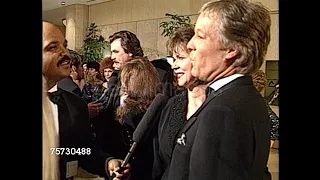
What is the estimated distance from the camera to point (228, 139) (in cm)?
153

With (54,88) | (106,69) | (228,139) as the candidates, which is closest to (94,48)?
(106,69)

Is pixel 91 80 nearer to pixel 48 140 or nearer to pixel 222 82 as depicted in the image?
pixel 48 140

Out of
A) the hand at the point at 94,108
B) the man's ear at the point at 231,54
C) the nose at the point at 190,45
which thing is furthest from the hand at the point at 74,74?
the man's ear at the point at 231,54

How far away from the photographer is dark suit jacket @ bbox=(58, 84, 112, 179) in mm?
1624

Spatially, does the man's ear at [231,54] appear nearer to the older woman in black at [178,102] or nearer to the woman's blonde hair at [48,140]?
the older woman in black at [178,102]

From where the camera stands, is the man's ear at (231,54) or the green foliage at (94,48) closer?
the man's ear at (231,54)

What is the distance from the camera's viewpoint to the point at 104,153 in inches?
64.0

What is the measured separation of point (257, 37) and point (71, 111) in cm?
67

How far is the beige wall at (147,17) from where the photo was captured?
160 cm

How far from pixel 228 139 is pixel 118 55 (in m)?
0.46

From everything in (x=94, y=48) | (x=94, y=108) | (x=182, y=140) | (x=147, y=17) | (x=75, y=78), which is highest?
(x=147, y=17)

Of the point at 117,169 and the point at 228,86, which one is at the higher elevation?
the point at 228,86

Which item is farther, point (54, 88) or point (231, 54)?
point (54, 88)
